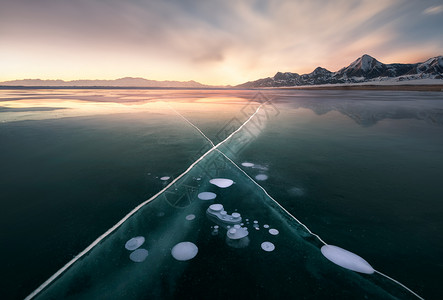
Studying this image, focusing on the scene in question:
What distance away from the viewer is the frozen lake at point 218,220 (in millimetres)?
2643

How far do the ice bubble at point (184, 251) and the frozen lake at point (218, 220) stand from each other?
0.9 inches

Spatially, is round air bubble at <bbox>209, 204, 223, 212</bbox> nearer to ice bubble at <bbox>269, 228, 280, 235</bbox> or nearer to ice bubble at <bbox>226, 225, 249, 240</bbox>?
ice bubble at <bbox>226, 225, 249, 240</bbox>

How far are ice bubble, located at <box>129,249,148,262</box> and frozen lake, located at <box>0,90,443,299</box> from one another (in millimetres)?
19

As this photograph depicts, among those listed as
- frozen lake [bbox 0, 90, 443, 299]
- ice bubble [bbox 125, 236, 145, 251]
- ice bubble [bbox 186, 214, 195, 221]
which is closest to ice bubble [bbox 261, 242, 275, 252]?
frozen lake [bbox 0, 90, 443, 299]

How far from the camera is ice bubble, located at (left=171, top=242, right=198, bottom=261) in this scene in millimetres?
3047

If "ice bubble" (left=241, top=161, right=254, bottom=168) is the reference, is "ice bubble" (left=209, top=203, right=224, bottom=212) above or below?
above

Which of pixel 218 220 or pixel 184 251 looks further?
pixel 218 220

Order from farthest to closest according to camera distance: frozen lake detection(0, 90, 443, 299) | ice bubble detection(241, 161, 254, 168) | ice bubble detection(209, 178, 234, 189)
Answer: ice bubble detection(241, 161, 254, 168) → ice bubble detection(209, 178, 234, 189) → frozen lake detection(0, 90, 443, 299)

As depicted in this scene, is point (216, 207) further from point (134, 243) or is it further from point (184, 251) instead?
point (134, 243)

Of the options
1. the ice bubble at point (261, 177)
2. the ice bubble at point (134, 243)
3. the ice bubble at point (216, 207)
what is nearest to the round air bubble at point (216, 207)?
the ice bubble at point (216, 207)

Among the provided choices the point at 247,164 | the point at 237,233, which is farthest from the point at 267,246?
the point at 247,164

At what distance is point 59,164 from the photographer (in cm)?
638

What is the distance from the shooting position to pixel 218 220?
3883 millimetres

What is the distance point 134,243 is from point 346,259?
324 cm
